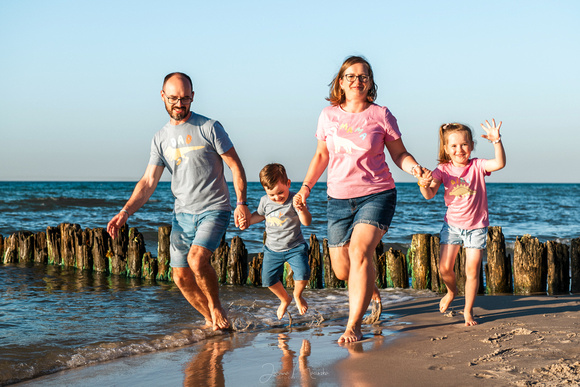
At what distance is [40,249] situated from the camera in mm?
11008

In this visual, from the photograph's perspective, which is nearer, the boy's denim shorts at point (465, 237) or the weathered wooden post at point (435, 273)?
the boy's denim shorts at point (465, 237)

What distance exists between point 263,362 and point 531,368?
1.78 metres

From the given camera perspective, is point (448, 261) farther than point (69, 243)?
No

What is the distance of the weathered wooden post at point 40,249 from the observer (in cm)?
1095

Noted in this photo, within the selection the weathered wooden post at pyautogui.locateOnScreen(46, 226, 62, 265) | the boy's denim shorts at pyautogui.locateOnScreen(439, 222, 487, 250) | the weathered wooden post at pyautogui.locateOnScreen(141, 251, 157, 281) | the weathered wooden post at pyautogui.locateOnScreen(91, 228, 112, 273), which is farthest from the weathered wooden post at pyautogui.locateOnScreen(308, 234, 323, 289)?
the weathered wooden post at pyautogui.locateOnScreen(46, 226, 62, 265)

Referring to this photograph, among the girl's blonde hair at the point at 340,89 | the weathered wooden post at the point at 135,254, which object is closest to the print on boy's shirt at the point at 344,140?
the girl's blonde hair at the point at 340,89

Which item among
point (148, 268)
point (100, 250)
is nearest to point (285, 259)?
point (148, 268)

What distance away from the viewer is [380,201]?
4582 millimetres

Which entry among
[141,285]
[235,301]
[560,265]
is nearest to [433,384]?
[235,301]

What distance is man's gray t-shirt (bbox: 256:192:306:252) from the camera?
217 inches

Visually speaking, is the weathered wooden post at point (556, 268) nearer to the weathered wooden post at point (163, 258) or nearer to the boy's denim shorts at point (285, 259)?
the boy's denim shorts at point (285, 259)

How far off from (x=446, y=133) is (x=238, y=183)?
6.58ft

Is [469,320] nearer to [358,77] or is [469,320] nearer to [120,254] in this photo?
[358,77]

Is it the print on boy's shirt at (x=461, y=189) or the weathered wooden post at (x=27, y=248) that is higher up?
the print on boy's shirt at (x=461, y=189)
